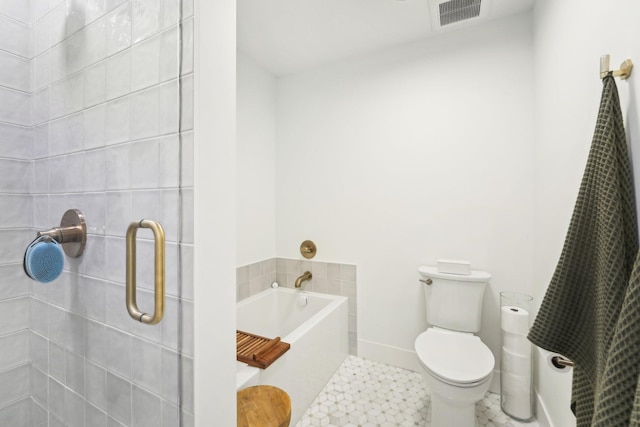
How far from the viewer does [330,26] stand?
1.91m

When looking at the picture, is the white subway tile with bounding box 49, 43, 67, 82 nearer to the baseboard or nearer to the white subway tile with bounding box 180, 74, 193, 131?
the white subway tile with bounding box 180, 74, 193, 131

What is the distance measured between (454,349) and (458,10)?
2.08 m

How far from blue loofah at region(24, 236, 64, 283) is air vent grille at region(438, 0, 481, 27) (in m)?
2.24

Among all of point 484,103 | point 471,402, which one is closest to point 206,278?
point 471,402

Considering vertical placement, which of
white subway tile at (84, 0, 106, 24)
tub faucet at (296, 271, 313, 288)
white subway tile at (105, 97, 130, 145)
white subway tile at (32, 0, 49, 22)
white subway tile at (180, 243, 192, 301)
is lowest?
tub faucet at (296, 271, 313, 288)

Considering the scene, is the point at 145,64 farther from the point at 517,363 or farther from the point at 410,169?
the point at 517,363

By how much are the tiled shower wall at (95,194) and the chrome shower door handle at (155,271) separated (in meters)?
0.05

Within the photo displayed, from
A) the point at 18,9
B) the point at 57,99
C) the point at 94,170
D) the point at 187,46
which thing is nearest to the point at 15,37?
the point at 18,9

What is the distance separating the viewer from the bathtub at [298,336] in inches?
58.1

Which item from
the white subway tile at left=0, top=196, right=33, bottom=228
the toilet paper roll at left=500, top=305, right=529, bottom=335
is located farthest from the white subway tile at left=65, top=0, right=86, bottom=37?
the toilet paper roll at left=500, top=305, right=529, bottom=335

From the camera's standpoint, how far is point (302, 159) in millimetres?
2502

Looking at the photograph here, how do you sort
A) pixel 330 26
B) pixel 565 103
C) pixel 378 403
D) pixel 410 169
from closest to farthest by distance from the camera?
pixel 565 103 → pixel 378 403 → pixel 330 26 → pixel 410 169

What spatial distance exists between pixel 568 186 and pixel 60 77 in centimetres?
208

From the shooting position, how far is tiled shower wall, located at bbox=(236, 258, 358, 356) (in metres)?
2.28
